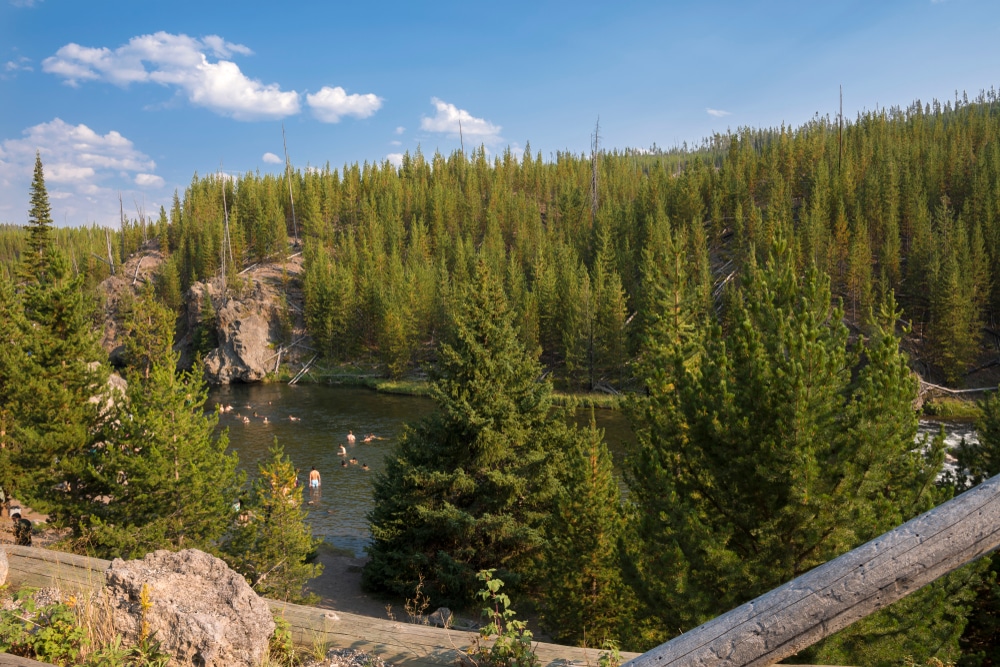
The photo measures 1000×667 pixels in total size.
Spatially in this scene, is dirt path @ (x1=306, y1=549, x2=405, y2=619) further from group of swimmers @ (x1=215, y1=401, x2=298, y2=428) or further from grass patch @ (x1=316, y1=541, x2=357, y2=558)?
group of swimmers @ (x1=215, y1=401, x2=298, y2=428)

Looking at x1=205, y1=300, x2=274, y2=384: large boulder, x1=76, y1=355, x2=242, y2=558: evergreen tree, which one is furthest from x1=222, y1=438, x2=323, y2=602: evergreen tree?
x1=205, y1=300, x2=274, y2=384: large boulder

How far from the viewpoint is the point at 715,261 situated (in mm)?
79812

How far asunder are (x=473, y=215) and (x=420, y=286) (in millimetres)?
34906

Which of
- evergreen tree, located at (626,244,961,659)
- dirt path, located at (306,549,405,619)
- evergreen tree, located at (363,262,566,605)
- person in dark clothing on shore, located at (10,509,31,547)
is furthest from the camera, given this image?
dirt path, located at (306,549,405,619)

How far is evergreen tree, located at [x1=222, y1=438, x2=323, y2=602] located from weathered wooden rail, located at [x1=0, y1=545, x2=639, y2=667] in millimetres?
7860

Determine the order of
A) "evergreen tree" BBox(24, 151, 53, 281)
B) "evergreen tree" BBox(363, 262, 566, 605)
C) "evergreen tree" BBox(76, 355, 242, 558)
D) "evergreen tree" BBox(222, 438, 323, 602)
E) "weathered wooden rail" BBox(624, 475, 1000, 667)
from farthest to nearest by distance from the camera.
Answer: "evergreen tree" BBox(24, 151, 53, 281) → "evergreen tree" BBox(363, 262, 566, 605) → "evergreen tree" BBox(76, 355, 242, 558) → "evergreen tree" BBox(222, 438, 323, 602) → "weathered wooden rail" BBox(624, 475, 1000, 667)

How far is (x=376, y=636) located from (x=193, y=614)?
59.4 inches

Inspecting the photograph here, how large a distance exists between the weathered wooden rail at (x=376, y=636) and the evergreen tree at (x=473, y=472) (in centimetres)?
1056

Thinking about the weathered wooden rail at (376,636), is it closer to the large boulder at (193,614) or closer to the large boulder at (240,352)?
the large boulder at (193,614)

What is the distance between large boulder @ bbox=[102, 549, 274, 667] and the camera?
4.78 metres

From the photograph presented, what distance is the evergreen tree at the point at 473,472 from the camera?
1681 centimetres

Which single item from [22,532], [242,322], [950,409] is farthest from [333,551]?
[242,322]

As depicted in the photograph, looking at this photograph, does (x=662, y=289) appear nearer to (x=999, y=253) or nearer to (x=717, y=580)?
(x=717, y=580)

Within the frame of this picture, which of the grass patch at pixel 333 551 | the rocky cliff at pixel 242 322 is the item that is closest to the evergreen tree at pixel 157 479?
the grass patch at pixel 333 551
